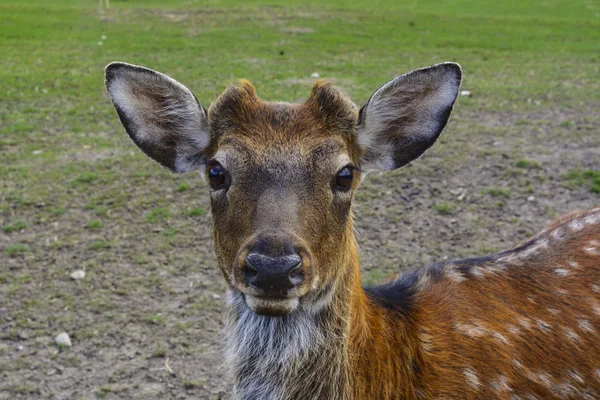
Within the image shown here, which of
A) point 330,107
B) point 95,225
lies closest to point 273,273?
point 330,107

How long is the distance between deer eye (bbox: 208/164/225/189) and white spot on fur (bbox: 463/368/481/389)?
1492mm

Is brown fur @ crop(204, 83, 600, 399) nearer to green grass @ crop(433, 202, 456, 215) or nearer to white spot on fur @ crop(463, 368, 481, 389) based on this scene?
white spot on fur @ crop(463, 368, 481, 389)

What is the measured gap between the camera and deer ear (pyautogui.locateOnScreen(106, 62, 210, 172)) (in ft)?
10.5

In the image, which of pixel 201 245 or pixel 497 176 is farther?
pixel 497 176

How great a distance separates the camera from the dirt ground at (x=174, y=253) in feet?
15.7

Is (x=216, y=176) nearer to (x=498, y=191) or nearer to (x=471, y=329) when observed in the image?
(x=471, y=329)

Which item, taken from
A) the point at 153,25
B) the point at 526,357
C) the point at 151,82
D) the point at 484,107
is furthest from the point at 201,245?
the point at 153,25

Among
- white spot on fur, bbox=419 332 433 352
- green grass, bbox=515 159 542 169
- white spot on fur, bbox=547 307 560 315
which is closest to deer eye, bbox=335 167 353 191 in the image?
white spot on fur, bbox=419 332 433 352

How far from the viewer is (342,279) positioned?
3.03 meters

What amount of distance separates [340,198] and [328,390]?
88 centimetres

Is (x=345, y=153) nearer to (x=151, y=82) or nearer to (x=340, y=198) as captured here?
(x=340, y=198)

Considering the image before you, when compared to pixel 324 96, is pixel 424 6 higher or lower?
lower

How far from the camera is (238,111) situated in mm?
3051

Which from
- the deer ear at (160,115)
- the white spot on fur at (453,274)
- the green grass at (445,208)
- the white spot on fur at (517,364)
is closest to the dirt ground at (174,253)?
the green grass at (445,208)
